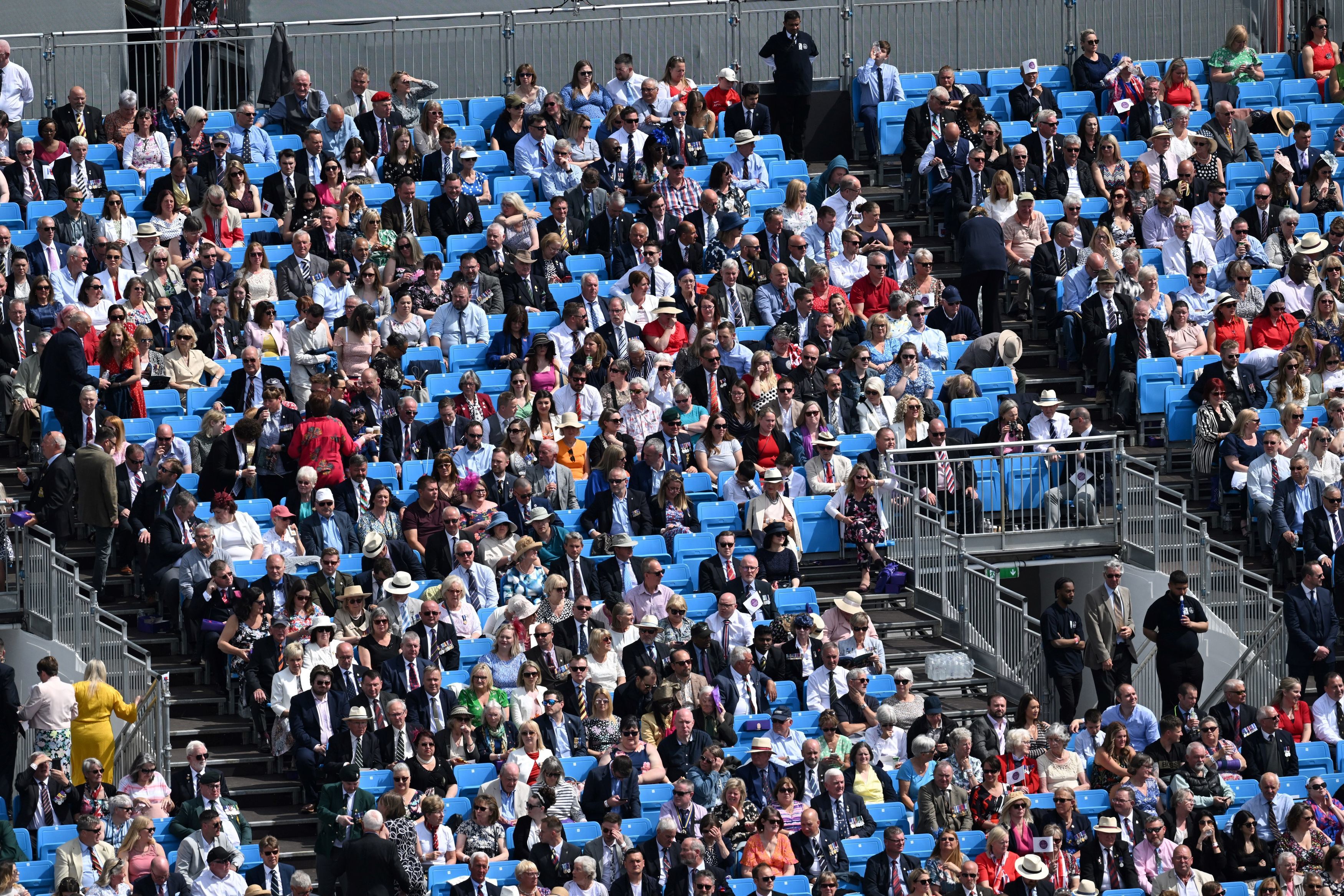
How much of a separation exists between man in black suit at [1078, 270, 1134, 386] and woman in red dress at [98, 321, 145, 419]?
8.04 meters

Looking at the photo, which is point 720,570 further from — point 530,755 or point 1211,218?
point 1211,218

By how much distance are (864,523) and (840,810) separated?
3.57 metres

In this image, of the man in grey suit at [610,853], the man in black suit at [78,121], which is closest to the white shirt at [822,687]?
the man in grey suit at [610,853]

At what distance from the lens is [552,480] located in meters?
23.3

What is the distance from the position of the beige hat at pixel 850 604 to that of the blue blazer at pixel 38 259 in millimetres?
7337

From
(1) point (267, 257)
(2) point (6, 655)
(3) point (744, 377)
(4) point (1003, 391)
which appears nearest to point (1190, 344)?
(4) point (1003, 391)

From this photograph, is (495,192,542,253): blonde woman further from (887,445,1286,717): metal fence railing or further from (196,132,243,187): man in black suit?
(887,445,1286,717): metal fence railing

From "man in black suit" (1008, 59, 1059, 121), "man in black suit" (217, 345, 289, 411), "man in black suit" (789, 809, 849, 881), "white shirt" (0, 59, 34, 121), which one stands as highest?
"white shirt" (0, 59, 34, 121)

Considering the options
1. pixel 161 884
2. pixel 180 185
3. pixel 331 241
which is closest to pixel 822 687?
pixel 161 884

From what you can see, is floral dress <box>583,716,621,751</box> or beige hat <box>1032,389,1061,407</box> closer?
floral dress <box>583,716,621,751</box>

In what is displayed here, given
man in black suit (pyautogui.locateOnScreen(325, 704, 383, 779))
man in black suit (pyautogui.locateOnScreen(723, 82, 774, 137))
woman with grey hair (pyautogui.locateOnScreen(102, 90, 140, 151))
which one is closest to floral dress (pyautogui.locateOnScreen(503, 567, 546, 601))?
man in black suit (pyautogui.locateOnScreen(325, 704, 383, 779))

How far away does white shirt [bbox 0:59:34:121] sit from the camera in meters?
27.5

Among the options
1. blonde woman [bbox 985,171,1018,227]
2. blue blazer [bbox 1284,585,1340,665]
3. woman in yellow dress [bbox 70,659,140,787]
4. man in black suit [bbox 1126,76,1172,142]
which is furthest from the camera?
man in black suit [bbox 1126,76,1172,142]

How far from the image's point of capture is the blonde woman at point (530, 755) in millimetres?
20516
